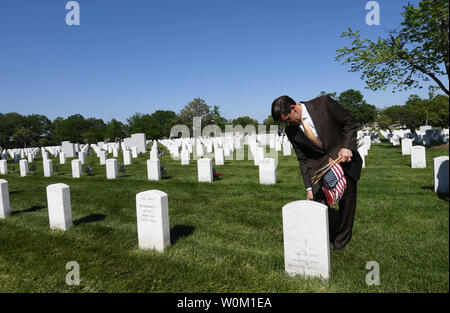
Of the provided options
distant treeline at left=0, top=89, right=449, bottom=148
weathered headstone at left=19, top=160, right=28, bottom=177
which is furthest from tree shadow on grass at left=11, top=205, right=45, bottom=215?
distant treeline at left=0, top=89, right=449, bottom=148

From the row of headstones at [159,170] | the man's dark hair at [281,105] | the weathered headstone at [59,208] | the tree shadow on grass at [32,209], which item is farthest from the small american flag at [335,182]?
the tree shadow on grass at [32,209]

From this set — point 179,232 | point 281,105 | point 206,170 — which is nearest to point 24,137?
point 206,170

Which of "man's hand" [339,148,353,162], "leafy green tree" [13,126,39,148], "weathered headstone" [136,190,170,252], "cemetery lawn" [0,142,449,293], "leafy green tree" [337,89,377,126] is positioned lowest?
A: "cemetery lawn" [0,142,449,293]

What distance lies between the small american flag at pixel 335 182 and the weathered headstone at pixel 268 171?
21.8 ft

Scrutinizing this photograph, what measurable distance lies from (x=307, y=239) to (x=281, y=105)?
1750 mm

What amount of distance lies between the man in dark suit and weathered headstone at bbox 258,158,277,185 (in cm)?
637

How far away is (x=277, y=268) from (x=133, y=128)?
79.3 m

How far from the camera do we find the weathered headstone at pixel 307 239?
12.0ft

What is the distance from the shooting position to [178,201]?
28.5 ft

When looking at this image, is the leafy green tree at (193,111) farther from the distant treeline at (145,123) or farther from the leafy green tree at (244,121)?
the leafy green tree at (244,121)

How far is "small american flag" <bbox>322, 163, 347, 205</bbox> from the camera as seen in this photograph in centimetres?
374

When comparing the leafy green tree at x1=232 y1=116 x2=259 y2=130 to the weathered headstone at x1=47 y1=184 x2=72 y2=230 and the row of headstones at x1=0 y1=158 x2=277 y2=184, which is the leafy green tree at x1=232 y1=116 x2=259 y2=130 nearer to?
the row of headstones at x1=0 y1=158 x2=277 y2=184

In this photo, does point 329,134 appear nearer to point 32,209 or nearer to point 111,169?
point 32,209
